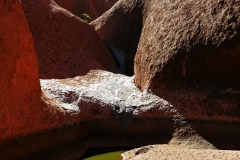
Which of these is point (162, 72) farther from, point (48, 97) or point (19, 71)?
point (19, 71)

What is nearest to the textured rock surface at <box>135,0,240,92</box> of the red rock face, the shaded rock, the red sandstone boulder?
the red sandstone boulder

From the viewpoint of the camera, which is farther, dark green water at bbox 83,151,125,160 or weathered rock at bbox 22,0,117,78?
weathered rock at bbox 22,0,117,78

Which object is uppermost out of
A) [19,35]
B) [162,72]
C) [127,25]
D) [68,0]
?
[68,0]

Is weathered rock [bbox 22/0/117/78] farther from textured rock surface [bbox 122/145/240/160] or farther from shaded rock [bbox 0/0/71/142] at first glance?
textured rock surface [bbox 122/145/240/160]

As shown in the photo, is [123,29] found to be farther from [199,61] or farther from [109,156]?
[109,156]

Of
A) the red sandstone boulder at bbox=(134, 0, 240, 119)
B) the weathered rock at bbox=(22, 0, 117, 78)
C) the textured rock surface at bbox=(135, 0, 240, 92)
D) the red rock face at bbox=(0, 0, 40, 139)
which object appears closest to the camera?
→ the red rock face at bbox=(0, 0, 40, 139)

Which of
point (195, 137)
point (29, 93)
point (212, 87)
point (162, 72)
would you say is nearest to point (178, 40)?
point (162, 72)

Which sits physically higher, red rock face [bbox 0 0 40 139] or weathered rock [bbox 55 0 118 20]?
weathered rock [bbox 55 0 118 20]
